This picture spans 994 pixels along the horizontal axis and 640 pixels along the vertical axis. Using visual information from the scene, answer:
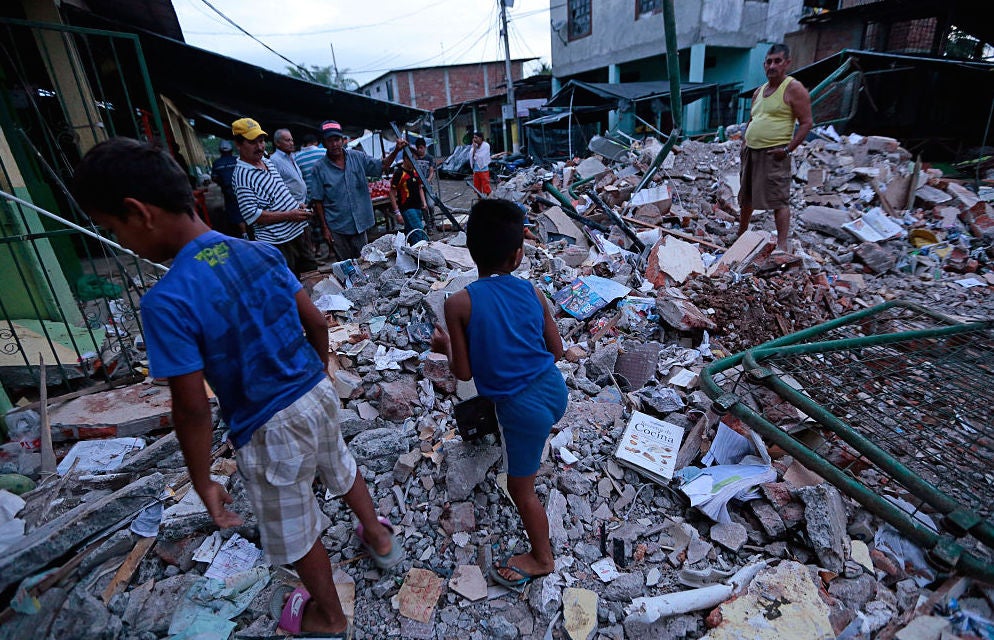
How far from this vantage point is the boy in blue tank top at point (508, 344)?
1623 millimetres

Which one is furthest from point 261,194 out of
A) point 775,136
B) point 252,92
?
point 252,92

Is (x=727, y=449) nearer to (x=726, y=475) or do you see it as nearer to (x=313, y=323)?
(x=726, y=475)

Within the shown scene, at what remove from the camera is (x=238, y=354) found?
129cm

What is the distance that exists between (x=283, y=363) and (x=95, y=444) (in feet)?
6.80

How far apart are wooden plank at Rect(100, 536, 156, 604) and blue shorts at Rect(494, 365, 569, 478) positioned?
1.65 meters

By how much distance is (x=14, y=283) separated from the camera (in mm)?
3447

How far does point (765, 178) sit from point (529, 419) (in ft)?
13.7

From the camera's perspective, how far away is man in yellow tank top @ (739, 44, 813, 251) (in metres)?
4.11

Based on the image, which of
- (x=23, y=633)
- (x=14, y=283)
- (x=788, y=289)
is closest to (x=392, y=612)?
(x=23, y=633)

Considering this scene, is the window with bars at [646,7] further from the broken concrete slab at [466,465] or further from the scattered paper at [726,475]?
the broken concrete slab at [466,465]

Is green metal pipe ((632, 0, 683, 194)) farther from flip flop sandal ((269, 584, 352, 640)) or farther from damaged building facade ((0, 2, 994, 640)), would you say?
flip flop sandal ((269, 584, 352, 640))

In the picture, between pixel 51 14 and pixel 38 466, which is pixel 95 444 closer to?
pixel 38 466

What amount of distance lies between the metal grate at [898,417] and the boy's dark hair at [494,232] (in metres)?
1.28

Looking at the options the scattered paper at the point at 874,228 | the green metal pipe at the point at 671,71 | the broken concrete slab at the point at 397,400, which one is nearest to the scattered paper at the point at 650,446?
the broken concrete slab at the point at 397,400
